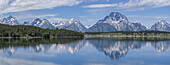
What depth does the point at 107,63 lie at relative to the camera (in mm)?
51219

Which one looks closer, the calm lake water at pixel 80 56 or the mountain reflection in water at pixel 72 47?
the calm lake water at pixel 80 56

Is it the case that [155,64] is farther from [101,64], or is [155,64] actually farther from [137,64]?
[101,64]

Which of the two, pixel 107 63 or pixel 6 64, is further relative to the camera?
pixel 107 63

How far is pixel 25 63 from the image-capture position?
49.2 meters

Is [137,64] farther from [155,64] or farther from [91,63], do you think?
[91,63]

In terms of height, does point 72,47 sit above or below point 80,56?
below

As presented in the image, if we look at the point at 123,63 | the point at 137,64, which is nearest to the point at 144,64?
the point at 137,64

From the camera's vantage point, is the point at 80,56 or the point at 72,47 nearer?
the point at 80,56

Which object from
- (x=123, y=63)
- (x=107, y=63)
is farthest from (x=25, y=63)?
(x=123, y=63)

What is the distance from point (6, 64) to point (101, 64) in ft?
70.3

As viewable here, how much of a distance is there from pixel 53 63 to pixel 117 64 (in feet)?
49.8

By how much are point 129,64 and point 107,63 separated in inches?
209

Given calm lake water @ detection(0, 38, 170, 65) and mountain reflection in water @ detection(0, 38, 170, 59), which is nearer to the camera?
calm lake water @ detection(0, 38, 170, 65)

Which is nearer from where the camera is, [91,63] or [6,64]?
[6,64]
